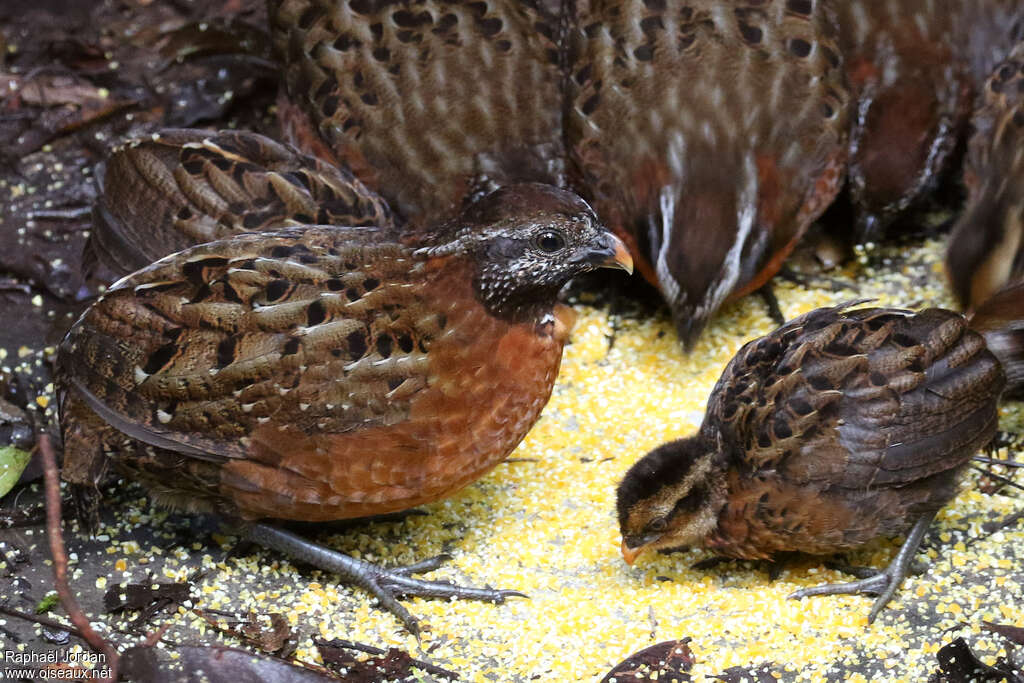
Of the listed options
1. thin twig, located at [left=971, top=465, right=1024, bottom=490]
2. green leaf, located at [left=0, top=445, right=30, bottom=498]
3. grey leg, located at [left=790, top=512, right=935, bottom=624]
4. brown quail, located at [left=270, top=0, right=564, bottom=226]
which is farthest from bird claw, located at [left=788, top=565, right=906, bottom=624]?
green leaf, located at [left=0, top=445, right=30, bottom=498]

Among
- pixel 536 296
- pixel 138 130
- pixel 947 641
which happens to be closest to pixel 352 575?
pixel 536 296

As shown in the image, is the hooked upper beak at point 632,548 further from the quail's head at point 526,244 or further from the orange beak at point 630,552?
the quail's head at point 526,244

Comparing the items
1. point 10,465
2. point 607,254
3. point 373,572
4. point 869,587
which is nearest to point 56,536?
point 373,572

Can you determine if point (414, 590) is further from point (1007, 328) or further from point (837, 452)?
point (1007, 328)

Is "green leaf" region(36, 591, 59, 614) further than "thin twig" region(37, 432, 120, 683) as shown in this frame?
Yes

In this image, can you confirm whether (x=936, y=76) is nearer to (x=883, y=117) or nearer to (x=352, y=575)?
(x=883, y=117)

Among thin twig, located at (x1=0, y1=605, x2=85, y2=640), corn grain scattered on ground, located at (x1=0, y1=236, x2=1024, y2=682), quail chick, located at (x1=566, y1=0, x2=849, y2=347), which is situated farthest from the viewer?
quail chick, located at (x1=566, y1=0, x2=849, y2=347)

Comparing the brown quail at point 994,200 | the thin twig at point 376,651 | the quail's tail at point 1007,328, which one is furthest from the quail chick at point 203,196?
the brown quail at point 994,200

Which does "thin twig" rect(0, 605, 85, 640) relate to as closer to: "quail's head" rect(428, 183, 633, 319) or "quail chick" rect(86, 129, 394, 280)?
"quail chick" rect(86, 129, 394, 280)
